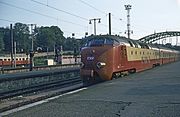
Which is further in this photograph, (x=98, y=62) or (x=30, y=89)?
(x=30, y=89)

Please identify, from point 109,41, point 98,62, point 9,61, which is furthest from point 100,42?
point 9,61

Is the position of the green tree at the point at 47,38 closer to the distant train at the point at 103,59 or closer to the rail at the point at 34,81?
the rail at the point at 34,81

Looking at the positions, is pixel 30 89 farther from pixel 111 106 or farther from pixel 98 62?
pixel 111 106

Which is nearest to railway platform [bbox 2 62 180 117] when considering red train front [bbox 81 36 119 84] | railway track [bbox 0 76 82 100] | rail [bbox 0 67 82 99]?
railway track [bbox 0 76 82 100]

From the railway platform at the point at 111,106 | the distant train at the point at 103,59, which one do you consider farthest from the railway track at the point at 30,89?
the railway platform at the point at 111,106

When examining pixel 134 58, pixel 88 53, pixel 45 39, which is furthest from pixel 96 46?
pixel 45 39

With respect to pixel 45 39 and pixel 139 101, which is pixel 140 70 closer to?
pixel 139 101

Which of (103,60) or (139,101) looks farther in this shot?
(103,60)

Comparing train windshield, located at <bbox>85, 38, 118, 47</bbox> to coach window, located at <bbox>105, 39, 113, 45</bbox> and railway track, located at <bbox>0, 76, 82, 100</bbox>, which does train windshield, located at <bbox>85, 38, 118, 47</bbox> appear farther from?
railway track, located at <bbox>0, 76, 82, 100</bbox>

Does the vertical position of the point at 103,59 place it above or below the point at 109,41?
below

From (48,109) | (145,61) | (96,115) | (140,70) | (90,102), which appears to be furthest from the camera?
(145,61)

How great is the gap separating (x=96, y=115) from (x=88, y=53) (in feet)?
32.8

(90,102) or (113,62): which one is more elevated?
(113,62)

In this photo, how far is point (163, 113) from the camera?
26.7ft
